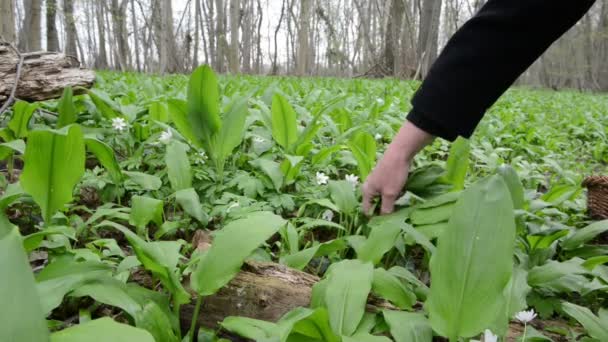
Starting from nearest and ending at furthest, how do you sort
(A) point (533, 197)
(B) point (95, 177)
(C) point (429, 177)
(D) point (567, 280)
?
(D) point (567, 280) → (C) point (429, 177) → (A) point (533, 197) → (B) point (95, 177)

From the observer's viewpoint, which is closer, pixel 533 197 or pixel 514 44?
pixel 514 44

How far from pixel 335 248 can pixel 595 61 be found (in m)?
34.5

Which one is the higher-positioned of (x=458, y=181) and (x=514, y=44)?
(x=514, y=44)

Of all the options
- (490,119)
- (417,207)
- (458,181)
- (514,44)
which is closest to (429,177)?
(417,207)

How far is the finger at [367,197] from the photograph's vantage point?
1409mm

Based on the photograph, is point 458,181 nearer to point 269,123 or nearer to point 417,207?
point 417,207

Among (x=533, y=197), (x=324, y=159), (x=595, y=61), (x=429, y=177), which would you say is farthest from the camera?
(x=595, y=61)

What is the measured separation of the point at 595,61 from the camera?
29.7 metres

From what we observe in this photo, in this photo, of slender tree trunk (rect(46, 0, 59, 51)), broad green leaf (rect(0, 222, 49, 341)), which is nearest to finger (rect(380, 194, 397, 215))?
broad green leaf (rect(0, 222, 49, 341))

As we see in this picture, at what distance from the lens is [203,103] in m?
1.93

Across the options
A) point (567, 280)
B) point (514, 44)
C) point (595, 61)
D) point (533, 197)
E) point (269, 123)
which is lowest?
point (567, 280)

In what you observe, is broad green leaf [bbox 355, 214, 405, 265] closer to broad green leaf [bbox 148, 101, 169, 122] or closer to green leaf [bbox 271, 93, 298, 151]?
green leaf [bbox 271, 93, 298, 151]

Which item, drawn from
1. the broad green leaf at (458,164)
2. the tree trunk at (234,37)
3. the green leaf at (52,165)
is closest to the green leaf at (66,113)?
the green leaf at (52,165)

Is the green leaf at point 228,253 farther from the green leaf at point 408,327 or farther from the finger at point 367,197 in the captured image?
the finger at point 367,197
